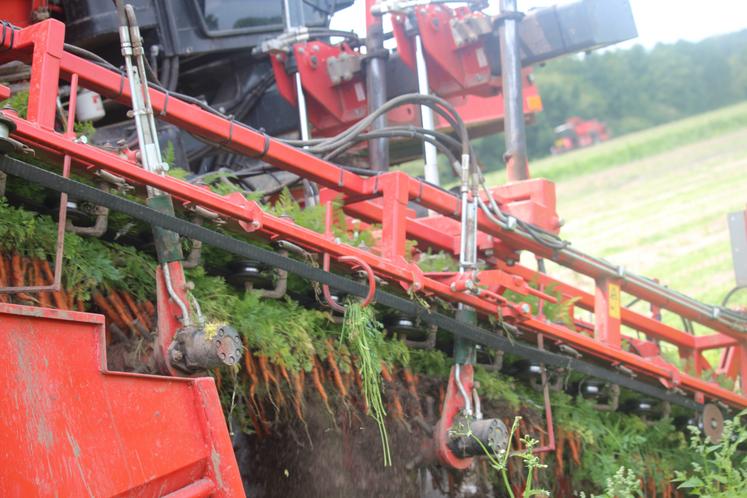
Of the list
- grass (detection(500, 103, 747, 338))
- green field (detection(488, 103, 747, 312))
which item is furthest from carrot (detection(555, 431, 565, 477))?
grass (detection(500, 103, 747, 338))

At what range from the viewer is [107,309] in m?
3.41

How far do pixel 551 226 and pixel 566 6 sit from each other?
1.43 m

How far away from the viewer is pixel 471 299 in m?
4.17

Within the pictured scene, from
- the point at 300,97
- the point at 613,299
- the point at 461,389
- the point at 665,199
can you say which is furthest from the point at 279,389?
the point at 665,199

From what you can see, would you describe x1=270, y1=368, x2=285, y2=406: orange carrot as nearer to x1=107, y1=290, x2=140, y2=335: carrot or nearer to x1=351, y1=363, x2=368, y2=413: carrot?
x1=351, y1=363, x2=368, y2=413: carrot

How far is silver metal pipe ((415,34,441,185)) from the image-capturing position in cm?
532

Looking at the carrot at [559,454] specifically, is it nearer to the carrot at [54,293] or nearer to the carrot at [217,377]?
the carrot at [217,377]

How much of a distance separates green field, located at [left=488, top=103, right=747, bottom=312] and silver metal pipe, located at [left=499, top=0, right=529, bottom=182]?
100 inches


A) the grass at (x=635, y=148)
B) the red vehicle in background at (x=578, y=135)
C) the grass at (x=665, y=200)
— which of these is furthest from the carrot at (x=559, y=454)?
the red vehicle in background at (x=578, y=135)

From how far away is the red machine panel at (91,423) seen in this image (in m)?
2.39

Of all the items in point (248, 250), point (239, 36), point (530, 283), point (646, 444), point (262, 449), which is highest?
point (239, 36)

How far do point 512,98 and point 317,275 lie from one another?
1952mm

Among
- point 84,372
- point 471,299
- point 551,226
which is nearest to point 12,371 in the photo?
point 84,372

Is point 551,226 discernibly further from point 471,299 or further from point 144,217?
point 144,217
